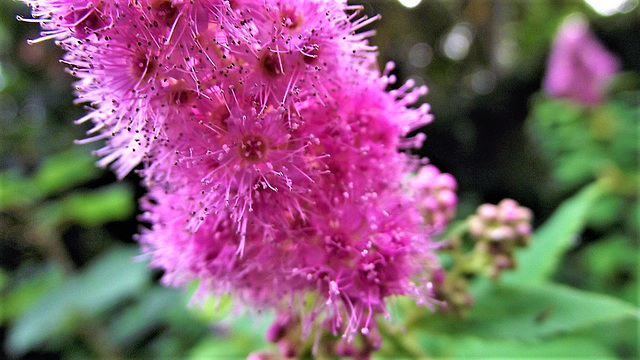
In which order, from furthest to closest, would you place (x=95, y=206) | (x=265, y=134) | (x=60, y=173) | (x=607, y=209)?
(x=607, y=209) → (x=95, y=206) → (x=60, y=173) → (x=265, y=134)

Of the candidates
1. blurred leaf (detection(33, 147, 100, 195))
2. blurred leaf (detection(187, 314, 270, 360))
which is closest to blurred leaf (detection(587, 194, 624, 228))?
blurred leaf (detection(187, 314, 270, 360))

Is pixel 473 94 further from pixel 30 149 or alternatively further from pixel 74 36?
pixel 74 36

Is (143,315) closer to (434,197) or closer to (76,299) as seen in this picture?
(76,299)

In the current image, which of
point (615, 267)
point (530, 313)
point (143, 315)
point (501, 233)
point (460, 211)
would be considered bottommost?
point (143, 315)

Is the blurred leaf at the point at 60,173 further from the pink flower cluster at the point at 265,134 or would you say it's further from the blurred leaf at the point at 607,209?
the blurred leaf at the point at 607,209

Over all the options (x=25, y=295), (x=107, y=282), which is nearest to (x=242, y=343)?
(x=107, y=282)

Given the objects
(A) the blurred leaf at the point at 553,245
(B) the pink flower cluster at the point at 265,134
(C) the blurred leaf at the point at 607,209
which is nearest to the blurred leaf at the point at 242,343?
(B) the pink flower cluster at the point at 265,134
